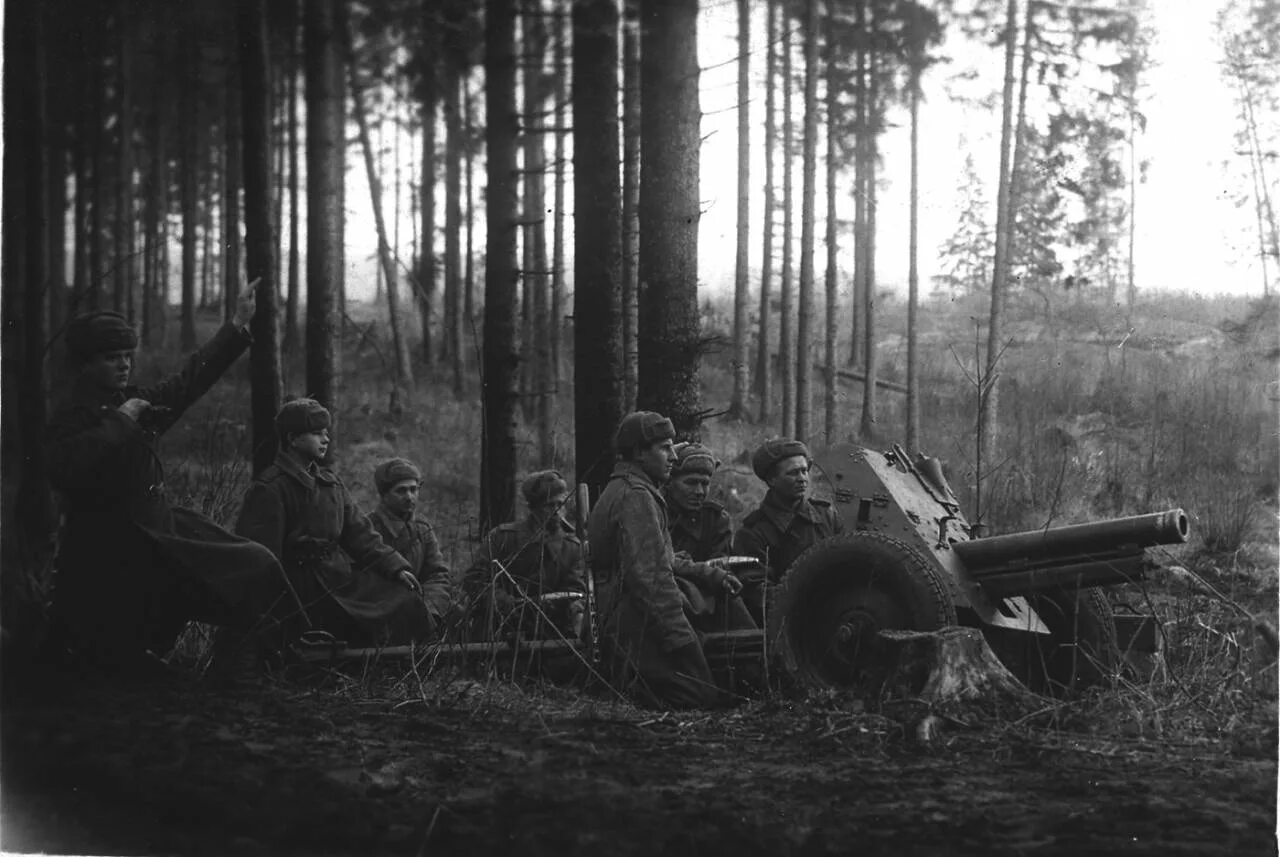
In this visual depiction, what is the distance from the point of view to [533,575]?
6.05 metres

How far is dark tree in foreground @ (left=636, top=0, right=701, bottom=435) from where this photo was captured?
662cm

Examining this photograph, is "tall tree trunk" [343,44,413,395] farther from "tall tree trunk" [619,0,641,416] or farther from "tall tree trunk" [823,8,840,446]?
"tall tree trunk" [823,8,840,446]

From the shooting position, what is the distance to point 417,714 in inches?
182

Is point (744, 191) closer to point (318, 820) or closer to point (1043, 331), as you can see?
point (1043, 331)

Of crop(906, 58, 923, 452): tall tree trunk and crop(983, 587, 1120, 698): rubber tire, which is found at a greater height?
crop(906, 58, 923, 452): tall tree trunk

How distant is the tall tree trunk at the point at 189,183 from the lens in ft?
23.7

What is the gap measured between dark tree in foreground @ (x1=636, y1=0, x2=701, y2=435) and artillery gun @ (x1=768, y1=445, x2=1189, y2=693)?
1.57 m

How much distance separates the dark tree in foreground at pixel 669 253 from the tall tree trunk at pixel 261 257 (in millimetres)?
2219

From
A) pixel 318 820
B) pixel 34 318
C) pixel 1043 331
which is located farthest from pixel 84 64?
pixel 1043 331

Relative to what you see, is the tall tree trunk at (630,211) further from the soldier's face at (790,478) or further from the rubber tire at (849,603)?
the rubber tire at (849,603)

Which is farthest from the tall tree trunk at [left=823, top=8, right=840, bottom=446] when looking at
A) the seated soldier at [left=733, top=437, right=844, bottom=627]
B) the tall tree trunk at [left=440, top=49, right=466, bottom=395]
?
the seated soldier at [left=733, top=437, right=844, bottom=627]

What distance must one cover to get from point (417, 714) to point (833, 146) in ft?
22.6

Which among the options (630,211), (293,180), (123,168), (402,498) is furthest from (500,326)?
(123,168)

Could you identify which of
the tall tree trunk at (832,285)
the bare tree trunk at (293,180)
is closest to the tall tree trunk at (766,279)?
the tall tree trunk at (832,285)
